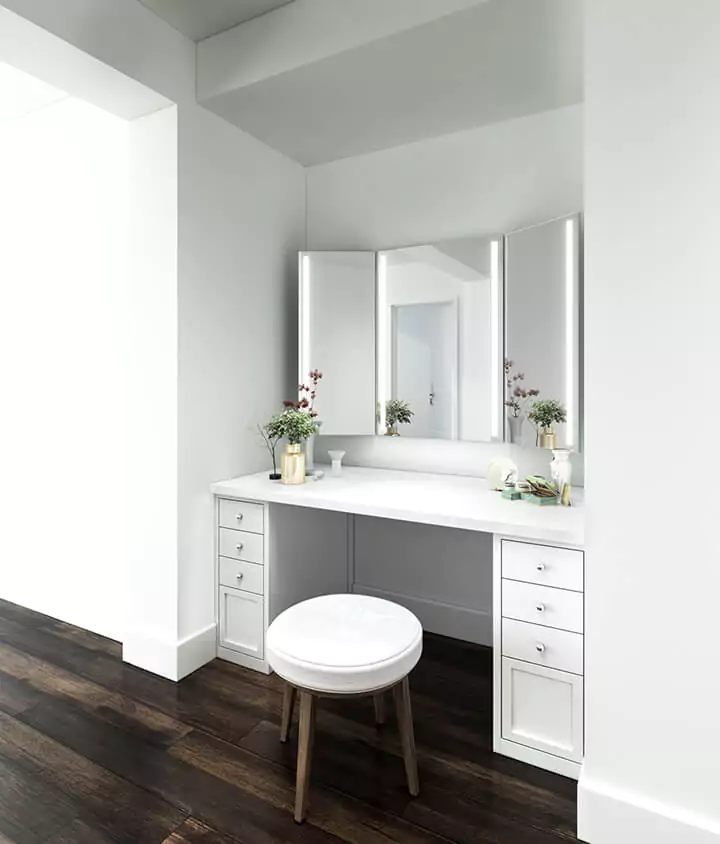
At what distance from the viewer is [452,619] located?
8.63ft

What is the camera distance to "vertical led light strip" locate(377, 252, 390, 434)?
2662 millimetres

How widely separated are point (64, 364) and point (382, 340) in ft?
5.24

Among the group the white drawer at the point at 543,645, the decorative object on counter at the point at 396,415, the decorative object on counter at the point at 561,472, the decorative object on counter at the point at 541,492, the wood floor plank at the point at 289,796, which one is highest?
the decorative object on counter at the point at 396,415

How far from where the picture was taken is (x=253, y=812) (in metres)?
1.55

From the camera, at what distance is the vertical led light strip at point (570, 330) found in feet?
7.16

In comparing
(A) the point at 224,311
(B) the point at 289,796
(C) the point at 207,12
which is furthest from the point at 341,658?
(C) the point at 207,12

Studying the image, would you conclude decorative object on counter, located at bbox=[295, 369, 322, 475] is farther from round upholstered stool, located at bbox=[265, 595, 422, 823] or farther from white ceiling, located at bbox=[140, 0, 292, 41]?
white ceiling, located at bbox=[140, 0, 292, 41]

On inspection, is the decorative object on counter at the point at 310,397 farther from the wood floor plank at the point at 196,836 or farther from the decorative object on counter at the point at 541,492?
the wood floor plank at the point at 196,836

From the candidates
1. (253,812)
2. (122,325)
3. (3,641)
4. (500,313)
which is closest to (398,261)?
(500,313)

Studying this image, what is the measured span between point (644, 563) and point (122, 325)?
2277 millimetres

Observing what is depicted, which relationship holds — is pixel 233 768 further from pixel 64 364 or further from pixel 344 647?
pixel 64 364

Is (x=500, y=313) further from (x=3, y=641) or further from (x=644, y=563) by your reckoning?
(x=3, y=641)

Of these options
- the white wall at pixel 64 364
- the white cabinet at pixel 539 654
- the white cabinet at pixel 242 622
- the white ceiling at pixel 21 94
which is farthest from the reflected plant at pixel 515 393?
the white ceiling at pixel 21 94

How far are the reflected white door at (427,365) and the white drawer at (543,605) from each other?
91 cm
